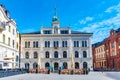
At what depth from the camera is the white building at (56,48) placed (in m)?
58.2

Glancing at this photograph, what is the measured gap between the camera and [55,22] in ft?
195

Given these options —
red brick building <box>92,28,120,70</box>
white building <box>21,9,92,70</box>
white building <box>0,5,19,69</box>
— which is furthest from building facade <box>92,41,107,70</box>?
white building <box>0,5,19,69</box>

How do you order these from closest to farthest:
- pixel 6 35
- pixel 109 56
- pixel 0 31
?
pixel 0 31, pixel 6 35, pixel 109 56

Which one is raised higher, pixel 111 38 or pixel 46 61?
pixel 111 38

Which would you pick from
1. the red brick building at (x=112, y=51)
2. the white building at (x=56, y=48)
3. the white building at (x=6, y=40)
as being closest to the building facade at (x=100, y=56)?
the red brick building at (x=112, y=51)

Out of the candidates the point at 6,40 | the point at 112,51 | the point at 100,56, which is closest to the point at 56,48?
the point at 112,51

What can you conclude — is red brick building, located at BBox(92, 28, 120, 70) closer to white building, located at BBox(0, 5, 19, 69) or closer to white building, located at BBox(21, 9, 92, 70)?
white building, located at BBox(21, 9, 92, 70)

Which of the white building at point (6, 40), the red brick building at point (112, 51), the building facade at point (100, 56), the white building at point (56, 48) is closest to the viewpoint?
the white building at point (6, 40)

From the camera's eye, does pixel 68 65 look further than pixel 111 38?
No

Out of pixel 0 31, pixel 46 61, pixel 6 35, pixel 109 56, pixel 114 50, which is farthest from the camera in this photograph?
pixel 109 56

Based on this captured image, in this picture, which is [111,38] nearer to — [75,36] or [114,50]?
[114,50]

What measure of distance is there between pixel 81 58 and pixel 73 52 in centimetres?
261

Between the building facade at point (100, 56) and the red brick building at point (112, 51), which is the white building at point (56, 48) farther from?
the building facade at point (100, 56)

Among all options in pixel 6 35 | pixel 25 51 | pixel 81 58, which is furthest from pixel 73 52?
pixel 6 35
